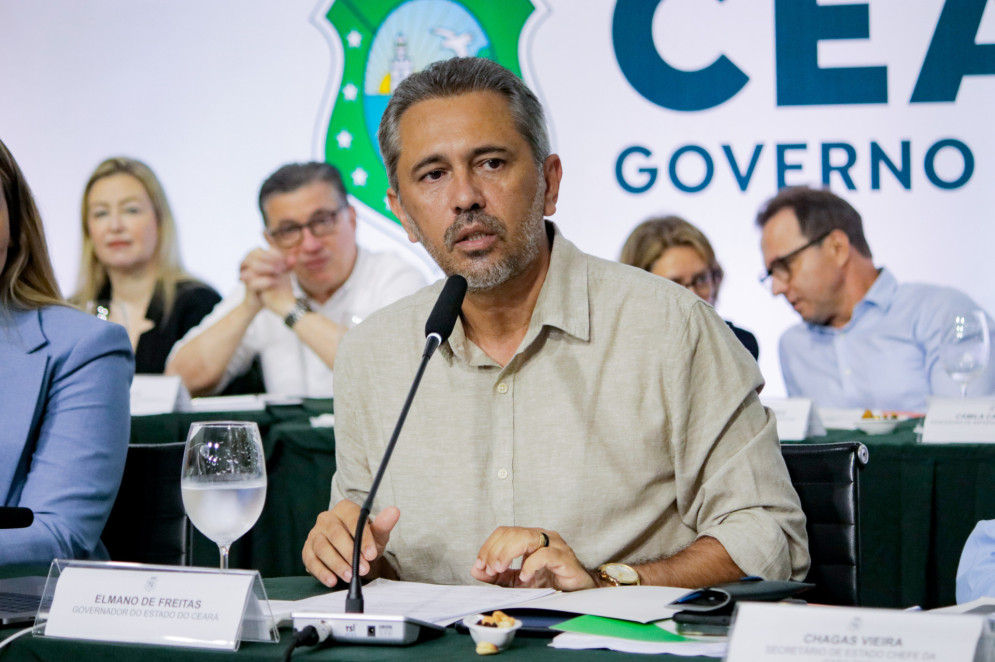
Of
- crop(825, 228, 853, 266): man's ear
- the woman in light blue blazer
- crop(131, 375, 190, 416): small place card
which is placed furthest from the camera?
crop(825, 228, 853, 266): man's ear

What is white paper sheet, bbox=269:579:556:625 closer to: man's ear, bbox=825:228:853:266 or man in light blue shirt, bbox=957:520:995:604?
man in light blue shirt, bbox=957:520:995:604

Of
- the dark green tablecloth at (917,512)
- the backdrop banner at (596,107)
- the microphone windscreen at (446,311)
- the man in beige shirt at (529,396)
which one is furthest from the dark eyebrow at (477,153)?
the backdrop banner at (596,107)

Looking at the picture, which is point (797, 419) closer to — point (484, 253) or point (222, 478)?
point (484, 253)

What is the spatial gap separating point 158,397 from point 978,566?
3124mm

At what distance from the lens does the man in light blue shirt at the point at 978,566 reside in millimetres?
1310

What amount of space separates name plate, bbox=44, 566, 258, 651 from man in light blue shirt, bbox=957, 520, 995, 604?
2.82ft

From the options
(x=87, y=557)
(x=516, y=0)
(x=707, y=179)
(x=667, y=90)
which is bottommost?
(x=87, y=557)

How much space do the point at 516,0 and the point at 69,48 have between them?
231cm

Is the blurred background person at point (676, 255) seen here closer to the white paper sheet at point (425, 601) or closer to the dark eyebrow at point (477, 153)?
the dark eyebrow at point (477, 153)

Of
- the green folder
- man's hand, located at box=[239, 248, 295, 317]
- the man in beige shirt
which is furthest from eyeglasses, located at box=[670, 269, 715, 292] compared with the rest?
the green folder

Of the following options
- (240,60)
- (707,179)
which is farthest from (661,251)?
(240,60)

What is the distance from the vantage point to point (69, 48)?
5.65 m

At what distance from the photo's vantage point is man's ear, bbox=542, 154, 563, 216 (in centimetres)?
179

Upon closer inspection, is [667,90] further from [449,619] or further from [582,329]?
[449,619]
